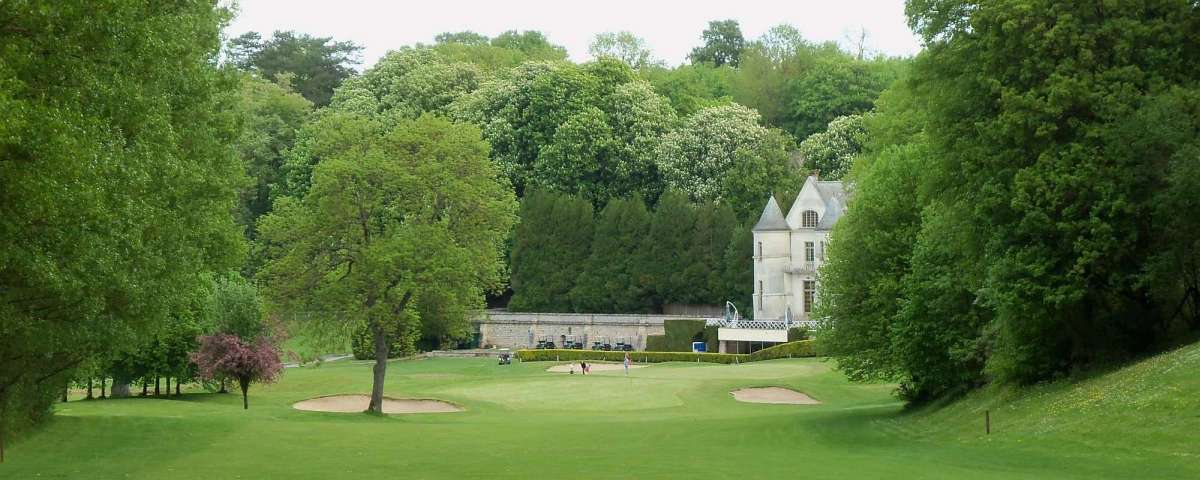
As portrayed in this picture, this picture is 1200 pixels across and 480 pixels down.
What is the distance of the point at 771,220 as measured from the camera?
268 ft

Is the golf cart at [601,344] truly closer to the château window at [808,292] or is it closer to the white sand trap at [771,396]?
the château window at [808,292]

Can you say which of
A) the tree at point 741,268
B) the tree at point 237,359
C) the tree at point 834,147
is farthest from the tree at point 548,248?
the tree at point 237,359

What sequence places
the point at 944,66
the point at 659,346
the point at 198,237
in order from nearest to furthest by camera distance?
the point at 198,237 → the point at 944,66 → the point at 659,346

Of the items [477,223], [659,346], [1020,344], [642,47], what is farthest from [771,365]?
[642,47]

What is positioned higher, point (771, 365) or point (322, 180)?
point (322, 180)

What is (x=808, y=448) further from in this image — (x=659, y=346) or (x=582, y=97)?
(x=582, y=97)

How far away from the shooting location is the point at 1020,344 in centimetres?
3484

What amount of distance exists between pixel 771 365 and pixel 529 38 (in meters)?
74.3

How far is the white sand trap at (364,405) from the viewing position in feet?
175

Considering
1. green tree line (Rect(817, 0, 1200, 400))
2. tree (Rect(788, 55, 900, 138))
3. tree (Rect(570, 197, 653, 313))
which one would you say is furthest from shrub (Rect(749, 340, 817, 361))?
green tree line (Rect(817, 0, 1200, 400))

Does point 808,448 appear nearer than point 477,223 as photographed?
Yes

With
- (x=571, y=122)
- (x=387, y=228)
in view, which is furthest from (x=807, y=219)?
(x=387, y=228)

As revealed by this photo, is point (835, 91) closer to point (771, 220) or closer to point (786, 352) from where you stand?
point (771, 220)

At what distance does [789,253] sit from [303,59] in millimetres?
54389
